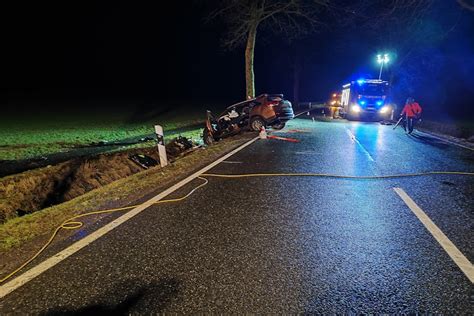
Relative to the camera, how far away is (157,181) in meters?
6.84

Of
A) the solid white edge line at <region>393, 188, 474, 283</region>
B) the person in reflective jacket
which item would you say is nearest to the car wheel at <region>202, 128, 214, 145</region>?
the solid white edge line at <region>393, 188, 474, 283</region>

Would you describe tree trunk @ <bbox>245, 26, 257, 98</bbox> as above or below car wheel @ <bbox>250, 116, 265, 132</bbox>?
above

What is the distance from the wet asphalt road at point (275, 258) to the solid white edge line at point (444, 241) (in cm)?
8

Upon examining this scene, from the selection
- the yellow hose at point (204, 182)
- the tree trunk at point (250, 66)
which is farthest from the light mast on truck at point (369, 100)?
the yellow hose at point (204, 182)

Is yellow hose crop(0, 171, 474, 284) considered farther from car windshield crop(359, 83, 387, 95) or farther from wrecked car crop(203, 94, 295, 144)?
car windshield crop(359, 83, 387, 95)

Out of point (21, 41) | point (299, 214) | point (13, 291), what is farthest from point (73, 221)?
point (21, 41)

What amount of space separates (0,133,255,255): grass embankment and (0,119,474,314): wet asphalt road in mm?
835

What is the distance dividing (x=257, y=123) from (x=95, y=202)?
10.1m

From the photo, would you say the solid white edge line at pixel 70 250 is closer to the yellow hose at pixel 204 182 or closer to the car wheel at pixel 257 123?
the yellow hose at pixel 204 182

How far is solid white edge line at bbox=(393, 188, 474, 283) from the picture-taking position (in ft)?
11.2

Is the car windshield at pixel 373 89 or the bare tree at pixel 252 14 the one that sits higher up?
the bare tree at pixel 252 14

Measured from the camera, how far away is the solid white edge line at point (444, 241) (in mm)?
3402

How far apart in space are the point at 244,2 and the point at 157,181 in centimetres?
1762

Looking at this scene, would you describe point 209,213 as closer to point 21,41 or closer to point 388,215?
point 388,215
